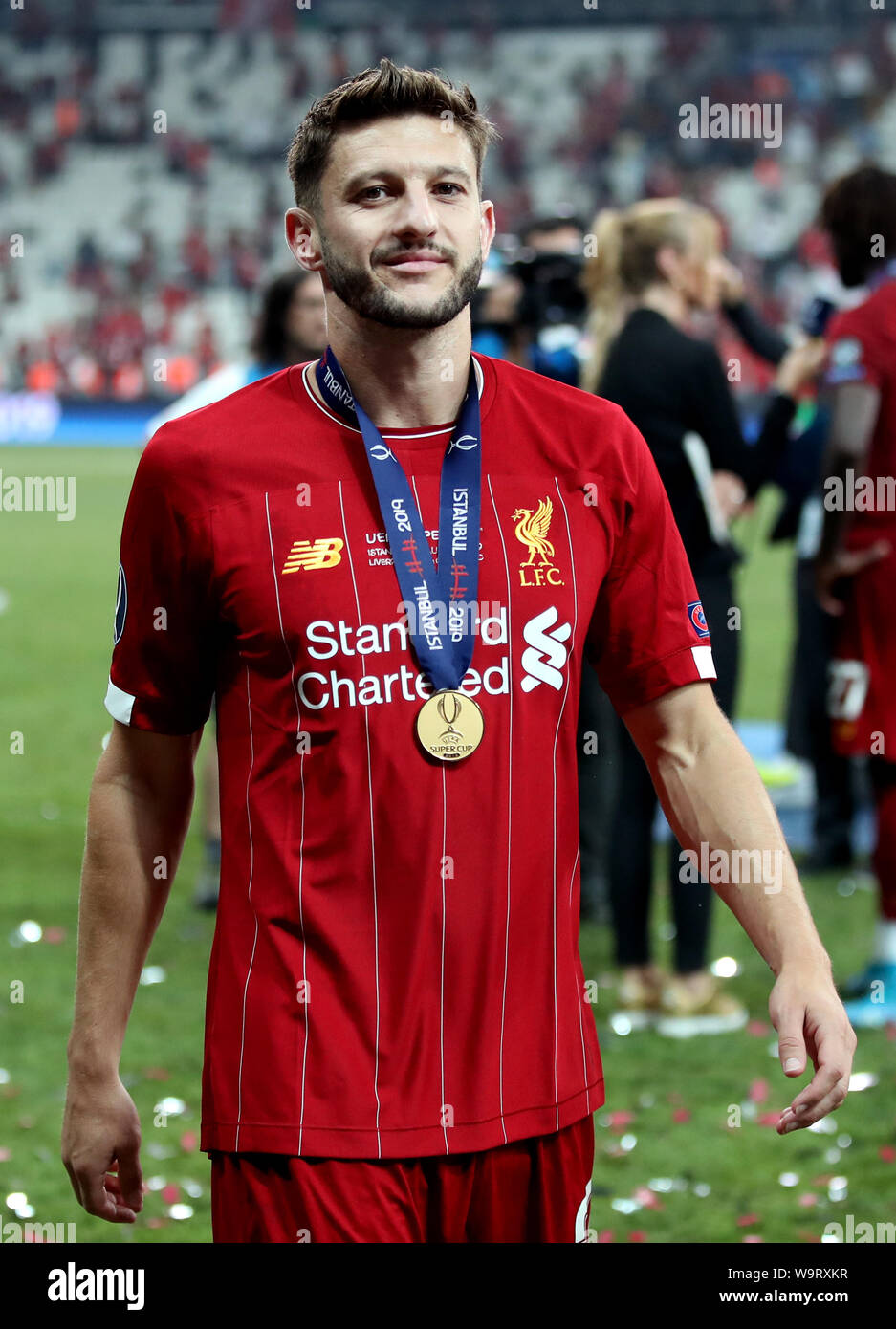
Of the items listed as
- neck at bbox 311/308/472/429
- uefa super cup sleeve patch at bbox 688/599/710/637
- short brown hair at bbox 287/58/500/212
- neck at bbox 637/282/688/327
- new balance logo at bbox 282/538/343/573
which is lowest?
uefa super cup sleeve patch at bbox 688/599/710/637

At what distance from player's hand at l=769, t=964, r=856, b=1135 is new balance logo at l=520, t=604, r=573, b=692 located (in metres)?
0.45

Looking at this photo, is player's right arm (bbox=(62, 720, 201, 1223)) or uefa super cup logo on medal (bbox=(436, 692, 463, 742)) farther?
player's right arm (bbox=(62, 720, 201, 1223))

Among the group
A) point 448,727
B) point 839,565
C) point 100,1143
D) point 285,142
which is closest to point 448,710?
point 448,727

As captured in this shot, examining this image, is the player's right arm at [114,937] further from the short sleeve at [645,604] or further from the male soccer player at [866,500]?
the male soccer player at [866,500]

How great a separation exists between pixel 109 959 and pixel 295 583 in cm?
56

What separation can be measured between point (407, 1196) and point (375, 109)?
1281mm

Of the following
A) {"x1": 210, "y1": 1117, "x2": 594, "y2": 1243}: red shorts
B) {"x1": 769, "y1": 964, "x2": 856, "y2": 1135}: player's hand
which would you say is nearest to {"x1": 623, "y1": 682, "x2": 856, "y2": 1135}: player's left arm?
{"x1": 769, "y1": 964, "x2": 856, "y2": 1135}: player's hand

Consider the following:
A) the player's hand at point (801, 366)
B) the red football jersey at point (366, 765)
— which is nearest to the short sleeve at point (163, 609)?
the red football jersey at point (366, 765)

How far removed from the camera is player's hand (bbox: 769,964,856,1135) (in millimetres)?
1941

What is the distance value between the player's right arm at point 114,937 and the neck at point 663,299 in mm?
2956

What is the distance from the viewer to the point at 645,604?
2.17 m

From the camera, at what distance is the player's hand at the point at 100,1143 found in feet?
7.07

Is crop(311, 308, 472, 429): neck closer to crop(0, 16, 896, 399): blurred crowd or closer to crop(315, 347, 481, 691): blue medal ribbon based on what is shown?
crop(315, 347, 481, 691): blue medal ribbon
